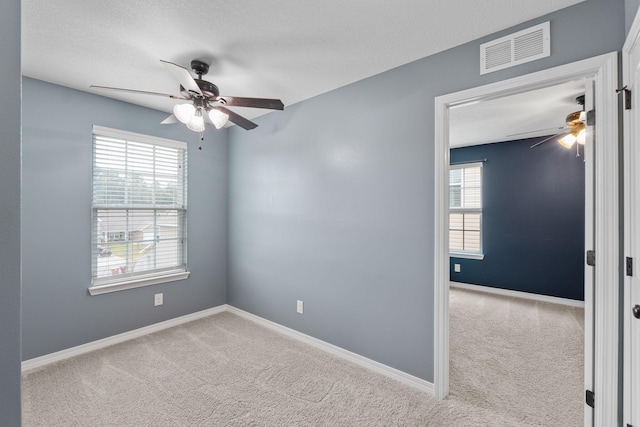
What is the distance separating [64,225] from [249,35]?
2.41 metres

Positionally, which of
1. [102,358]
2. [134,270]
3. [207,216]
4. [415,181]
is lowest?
[102,358]

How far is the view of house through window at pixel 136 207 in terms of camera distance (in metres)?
2.97

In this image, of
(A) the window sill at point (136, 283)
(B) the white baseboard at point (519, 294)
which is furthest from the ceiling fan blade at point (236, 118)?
(B) the white baseboard at point (519, 294)

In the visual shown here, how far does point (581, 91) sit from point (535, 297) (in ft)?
9.73

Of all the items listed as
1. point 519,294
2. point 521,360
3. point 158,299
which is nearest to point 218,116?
point 158,299

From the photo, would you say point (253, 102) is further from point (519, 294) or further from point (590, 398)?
point (519, 294)

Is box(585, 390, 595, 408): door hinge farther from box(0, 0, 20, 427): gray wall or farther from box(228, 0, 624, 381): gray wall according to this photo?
box(0, 0, 20, 427): gray wall

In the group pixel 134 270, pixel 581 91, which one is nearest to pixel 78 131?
pixel 134 270

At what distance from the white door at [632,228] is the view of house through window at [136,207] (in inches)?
149

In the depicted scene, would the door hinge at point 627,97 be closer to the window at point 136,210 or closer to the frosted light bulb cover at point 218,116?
the frosted light bulb cover at point 218,116

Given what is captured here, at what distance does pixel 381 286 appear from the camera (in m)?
2.51

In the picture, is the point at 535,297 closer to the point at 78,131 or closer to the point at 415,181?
the point at 415,181

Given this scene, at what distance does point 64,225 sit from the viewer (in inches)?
107

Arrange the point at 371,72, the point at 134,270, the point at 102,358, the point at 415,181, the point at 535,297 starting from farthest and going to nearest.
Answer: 1. the point at 535,297
2. the point at 134,270
3. the point at 102,358
4. the point at 371,72
5. the point at 415,181
